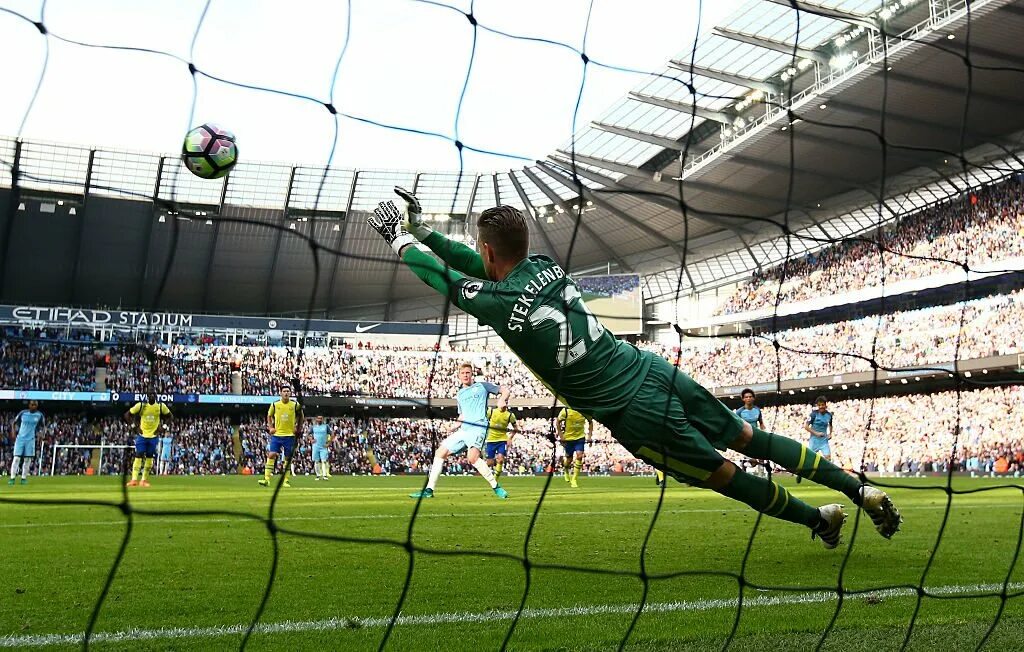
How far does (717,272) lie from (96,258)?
101ft

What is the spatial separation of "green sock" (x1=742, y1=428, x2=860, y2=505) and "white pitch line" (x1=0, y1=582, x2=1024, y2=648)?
1.72 feet

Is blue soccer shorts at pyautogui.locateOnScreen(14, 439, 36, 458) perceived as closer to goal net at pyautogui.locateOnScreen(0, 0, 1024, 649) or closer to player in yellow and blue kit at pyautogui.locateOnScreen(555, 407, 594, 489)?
goal net at pyautogui.locateOnScreen(0, 0, 1024, 649)

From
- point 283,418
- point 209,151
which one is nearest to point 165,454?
point 283,418

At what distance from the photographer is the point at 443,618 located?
3.64 metres

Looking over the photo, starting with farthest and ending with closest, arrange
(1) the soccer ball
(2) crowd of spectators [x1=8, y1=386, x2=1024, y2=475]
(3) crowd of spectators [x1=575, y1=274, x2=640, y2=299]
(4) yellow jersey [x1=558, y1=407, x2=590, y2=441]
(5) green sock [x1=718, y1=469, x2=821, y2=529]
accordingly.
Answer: (3) crowd of spectators [x1=575, y1=274, x2=640, y2=299] → (2) crowd of spectators [x1=8, y1=386, x2=1024, y2=475] → (4) yellow jersey [x1=558, y1=407, x2=590, y2=441] → (1) the soccer ball → (5) green sock [x1=718, y1=469, x2=821, y2=529]

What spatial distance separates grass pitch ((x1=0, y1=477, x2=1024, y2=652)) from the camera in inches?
132

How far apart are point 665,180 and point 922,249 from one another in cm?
1088

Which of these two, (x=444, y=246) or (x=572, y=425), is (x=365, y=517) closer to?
(x=444, y=246)

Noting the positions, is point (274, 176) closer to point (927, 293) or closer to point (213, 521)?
point (927, 293)

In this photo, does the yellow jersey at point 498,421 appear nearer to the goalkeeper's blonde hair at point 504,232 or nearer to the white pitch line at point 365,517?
the white pitch line at point 365,517

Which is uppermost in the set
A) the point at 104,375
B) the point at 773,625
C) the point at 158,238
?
the point at 773,625

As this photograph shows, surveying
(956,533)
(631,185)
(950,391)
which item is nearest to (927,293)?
(950,391)

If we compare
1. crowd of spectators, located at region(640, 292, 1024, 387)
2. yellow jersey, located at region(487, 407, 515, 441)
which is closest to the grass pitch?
yellow jersey, located at region(487, 407, 515, 441)

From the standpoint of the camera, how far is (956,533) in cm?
688
